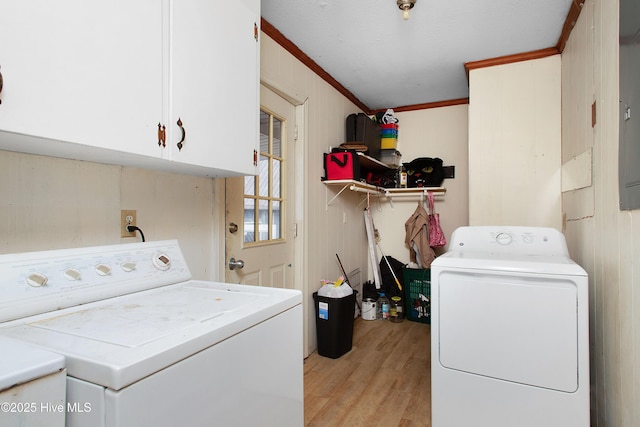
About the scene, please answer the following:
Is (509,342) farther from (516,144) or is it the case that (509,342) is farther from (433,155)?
(433,155)

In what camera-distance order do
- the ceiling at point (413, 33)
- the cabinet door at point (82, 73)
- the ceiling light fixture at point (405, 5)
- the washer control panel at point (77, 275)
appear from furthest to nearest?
the ceiling at point (413, 33), the ceiling light fixture at point (405, 5), the washer control panel at point (77, 275), the cabinet door at point (82, 73)

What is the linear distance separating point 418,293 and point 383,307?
40 centimetres

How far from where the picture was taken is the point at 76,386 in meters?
0.68

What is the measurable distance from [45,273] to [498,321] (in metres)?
1.88

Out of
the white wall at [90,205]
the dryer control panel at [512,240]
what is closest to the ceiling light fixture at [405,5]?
the dryer control panel at [512,240]

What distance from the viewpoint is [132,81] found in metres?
1.06

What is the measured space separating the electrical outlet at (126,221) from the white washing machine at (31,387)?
2.58ft

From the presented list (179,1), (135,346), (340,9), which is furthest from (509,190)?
(135,346)

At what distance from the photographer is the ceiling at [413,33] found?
6.79 ft

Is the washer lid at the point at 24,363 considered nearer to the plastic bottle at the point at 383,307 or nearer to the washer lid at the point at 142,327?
the washer lid at the point at 142,327

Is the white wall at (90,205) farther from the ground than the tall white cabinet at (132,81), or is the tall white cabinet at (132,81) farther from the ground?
the tall white cabinet at (132,81)

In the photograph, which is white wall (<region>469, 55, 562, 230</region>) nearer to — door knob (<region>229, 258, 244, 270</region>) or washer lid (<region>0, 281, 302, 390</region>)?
door knob (<region>229, 258, 244, 270</region>)

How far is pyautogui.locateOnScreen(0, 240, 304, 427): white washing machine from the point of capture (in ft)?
2.25

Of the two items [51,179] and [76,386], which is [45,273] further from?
[76,386]
